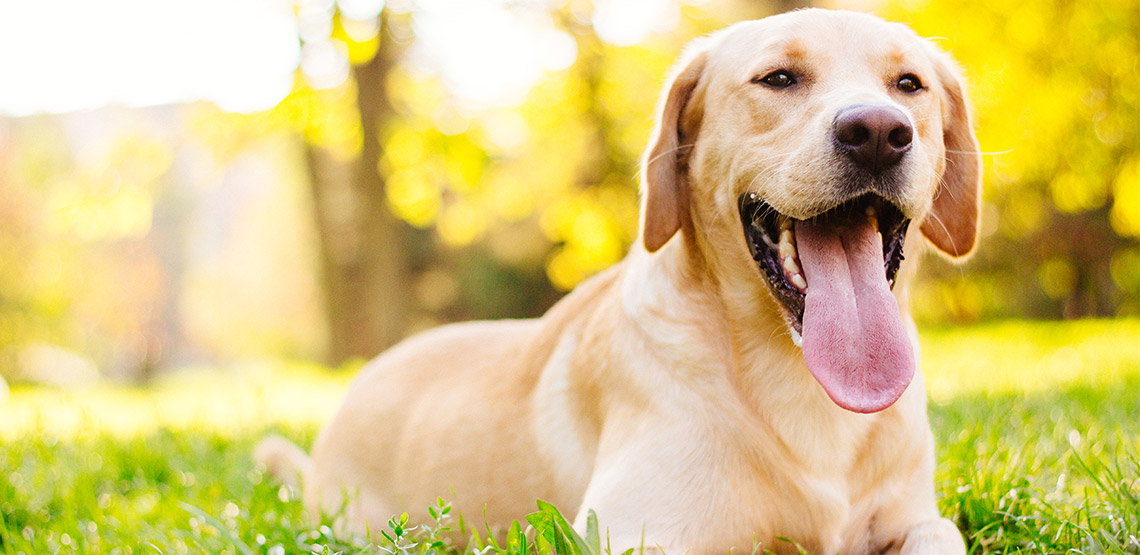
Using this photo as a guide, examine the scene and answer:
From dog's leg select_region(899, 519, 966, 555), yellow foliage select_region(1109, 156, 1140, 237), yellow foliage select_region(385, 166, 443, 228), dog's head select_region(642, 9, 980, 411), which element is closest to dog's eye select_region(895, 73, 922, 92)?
dog's head select_region(642, 9, 980, 411)

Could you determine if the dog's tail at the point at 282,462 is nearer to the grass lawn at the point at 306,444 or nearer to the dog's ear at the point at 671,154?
the grass lawn at the point at 306,444

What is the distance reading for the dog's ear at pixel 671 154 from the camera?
2.25 m

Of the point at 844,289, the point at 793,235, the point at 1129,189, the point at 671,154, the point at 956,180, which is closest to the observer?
the point at 844,289

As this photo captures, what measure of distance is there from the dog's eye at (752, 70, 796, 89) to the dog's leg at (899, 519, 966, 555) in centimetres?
116

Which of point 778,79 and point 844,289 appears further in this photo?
point 778,79

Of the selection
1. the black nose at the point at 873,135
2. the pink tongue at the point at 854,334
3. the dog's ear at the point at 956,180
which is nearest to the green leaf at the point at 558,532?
the pink tongue at the point at 854,334

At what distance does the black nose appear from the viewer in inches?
75.1

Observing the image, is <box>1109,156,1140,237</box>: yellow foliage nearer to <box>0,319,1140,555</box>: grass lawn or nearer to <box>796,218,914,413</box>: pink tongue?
<box>0,319,1140,555</box>: grass lawn

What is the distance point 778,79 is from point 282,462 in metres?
2.64

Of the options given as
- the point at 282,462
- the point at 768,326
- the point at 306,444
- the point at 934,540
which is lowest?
the point at 306,444

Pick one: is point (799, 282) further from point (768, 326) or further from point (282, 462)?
point (282, 462)

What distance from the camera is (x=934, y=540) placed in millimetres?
1944

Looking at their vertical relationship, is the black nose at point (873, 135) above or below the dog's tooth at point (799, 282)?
above

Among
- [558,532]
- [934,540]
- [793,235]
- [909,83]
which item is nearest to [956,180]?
[909,83]
